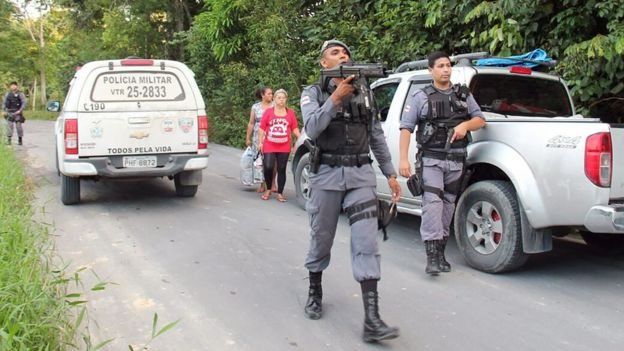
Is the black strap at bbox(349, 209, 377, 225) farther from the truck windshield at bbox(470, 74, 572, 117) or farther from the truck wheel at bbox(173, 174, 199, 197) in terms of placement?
the truck wheel at bbox(173, 174, 199, 197)

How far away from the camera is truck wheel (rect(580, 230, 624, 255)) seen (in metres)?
5.65

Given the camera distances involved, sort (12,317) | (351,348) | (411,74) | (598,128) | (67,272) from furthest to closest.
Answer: (411,74)
(67,272)
(598,128)
(351,348)
(12,317)

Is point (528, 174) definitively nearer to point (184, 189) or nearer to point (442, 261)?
point (442, 261)

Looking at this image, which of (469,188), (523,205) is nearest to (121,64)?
(469,188)

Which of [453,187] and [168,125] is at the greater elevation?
[168,125]

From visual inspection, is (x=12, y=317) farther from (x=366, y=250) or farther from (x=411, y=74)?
(x=411, y=74)

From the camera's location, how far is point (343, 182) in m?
3.84

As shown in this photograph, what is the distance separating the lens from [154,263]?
5.27 meters

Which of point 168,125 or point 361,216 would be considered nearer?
point 361,216

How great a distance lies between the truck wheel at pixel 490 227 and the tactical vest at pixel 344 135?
163 centimetres

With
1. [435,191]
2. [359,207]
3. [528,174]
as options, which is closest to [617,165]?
[528,174]

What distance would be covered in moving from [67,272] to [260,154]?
13.3 ft

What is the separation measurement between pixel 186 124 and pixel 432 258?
154 inches

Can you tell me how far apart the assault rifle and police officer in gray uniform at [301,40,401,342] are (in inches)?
1.7
